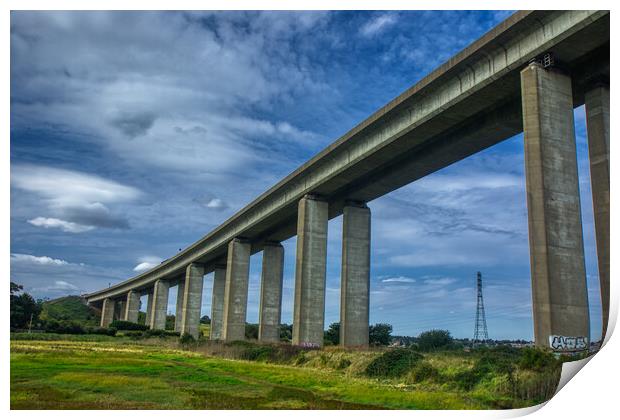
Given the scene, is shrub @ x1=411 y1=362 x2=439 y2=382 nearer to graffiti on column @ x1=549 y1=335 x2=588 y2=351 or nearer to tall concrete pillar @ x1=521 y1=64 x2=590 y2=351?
tall concrete pillar @ x1=521 y1=64 x2=590 y2=351

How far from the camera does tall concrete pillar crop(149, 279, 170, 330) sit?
100 meters

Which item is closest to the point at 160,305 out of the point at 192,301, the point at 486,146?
the point at 192,301

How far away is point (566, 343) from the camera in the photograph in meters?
21.7

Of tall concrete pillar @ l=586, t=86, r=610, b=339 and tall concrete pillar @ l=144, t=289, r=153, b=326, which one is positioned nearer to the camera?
tall concrete pillar @ l=586, t=86, r=610, b=339

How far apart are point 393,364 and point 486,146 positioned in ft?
52.6

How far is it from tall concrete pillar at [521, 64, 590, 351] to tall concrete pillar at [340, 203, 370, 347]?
23080mm

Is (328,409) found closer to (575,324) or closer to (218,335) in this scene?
(575,324)

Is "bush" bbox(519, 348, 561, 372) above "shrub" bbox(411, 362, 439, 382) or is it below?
above

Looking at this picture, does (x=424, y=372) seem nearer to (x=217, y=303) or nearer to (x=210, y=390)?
(x=210, y=390)

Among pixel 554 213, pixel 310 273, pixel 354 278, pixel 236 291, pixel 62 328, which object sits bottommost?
pixel 62 328

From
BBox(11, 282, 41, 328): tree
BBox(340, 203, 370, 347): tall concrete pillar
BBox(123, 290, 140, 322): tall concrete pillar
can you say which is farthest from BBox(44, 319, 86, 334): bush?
BBox(123, 290, 140, 322): tall concrete pillar

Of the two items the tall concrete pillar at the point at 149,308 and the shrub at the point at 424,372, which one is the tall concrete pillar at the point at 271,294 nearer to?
the shrub at the point at 424,372

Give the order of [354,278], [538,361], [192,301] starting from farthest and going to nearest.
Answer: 1. [192,301]
2. [354,278]
3. [538,361]

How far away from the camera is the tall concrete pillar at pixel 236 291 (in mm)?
63531
